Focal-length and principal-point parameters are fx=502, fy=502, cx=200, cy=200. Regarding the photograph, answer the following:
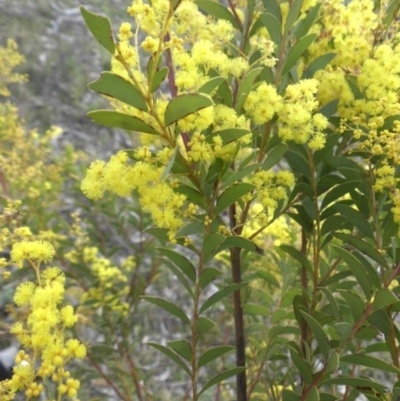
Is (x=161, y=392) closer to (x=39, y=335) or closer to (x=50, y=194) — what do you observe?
(x=50, y=194)

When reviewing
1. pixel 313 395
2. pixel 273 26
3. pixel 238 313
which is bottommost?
pixel 313 395

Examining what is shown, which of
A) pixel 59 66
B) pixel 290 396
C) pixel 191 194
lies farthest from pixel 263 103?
pixel 59 66

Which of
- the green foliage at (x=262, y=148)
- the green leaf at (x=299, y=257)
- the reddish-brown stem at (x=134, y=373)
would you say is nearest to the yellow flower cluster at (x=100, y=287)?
the reddish-brown stem at (x=134, y=373)

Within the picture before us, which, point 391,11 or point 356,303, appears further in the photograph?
point 391,11

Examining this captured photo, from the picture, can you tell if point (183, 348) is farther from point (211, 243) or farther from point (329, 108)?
point (329, 108)

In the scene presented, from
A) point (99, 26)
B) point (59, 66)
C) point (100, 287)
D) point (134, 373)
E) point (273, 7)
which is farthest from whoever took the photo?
point (59, 66)

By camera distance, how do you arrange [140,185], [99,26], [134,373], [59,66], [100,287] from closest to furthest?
[99,26] < [140,185] < [134,373] < [100,287] < [59,66]

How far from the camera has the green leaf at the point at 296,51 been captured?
0.60m

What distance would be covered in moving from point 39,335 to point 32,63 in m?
2.68

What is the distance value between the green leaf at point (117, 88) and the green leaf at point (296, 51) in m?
0.25

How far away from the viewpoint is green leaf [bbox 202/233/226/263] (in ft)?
1.75

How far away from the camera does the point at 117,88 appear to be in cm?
44

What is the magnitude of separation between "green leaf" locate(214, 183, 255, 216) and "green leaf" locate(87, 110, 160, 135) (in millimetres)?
112

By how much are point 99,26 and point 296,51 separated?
282mm
